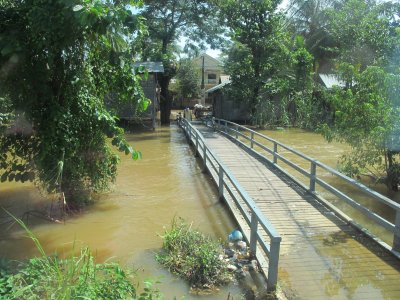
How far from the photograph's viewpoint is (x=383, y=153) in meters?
9.89

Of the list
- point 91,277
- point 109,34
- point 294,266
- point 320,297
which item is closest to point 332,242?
point 294,266

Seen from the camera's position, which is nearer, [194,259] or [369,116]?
[194,259]

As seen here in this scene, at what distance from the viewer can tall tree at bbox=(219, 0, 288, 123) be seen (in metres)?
25.5

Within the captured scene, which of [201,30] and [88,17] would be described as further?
[201,30]

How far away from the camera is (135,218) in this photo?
343 inches

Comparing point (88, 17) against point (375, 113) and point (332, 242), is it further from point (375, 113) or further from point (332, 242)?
point (375, 113)

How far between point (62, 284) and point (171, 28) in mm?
27172

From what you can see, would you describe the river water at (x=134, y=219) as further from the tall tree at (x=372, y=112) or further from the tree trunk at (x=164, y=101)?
the tree trunk at (x=164, y=101)

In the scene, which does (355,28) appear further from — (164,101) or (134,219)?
(134,219)

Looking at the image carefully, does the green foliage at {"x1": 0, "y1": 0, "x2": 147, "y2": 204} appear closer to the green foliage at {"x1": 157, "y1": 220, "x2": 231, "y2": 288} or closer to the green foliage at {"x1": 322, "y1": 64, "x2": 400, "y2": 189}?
the green foliage at {"x1": 157, "y1": 220, "x2": 231, "y2": 288}

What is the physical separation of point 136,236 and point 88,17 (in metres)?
4.02

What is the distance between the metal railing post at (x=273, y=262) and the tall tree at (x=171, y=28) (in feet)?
80.9

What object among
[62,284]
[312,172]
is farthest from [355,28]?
[62,284]

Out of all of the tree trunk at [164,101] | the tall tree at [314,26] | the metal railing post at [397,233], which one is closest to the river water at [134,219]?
the metal railing post at [397,233]
